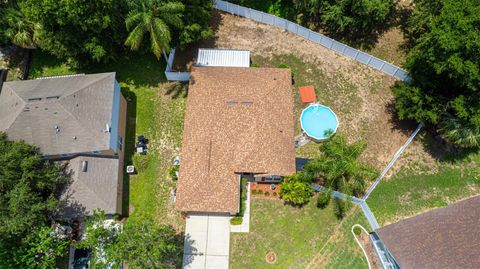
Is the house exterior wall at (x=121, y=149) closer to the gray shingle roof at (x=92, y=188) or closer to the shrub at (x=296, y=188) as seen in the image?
the gray shingle roof at (x=92, y=188)

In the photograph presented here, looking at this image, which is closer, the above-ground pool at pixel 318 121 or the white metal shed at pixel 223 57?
the above-ground pool at pixel 318 121

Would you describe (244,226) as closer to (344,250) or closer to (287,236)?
(287,236)

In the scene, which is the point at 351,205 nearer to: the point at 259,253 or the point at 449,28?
the point at 259,253

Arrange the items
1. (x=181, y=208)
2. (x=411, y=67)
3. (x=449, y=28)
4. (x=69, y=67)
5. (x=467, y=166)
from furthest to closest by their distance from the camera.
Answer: (x=69, y=67) → (x=467, y=166) → (x=411, y=67) → (x=181, y=208) → (x=449, y=28)

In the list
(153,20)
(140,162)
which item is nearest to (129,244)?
(140,162)

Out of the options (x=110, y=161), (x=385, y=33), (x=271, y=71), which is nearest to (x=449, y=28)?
(x=385, y=33)

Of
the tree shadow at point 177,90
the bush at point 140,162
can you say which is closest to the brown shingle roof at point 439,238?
the bush at point 140,162
